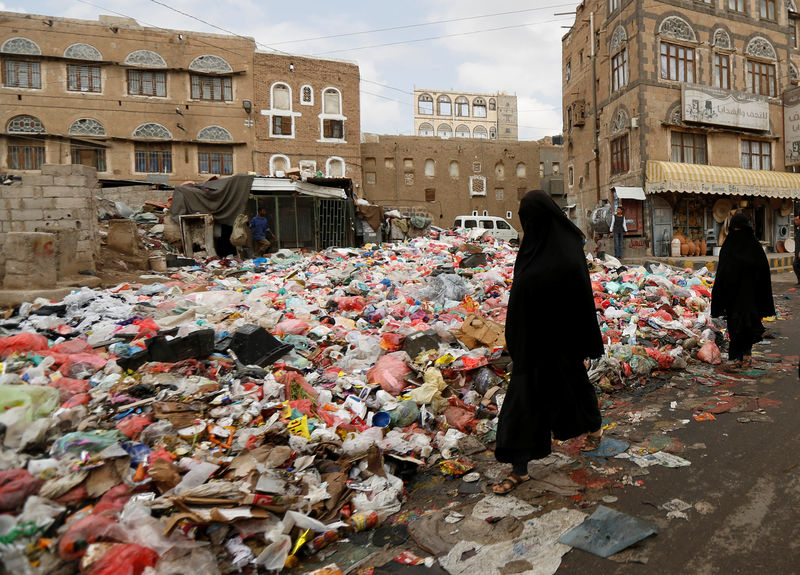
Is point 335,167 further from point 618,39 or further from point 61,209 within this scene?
point 61,209

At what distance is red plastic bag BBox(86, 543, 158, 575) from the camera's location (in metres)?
1.87

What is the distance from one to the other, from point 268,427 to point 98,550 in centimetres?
116

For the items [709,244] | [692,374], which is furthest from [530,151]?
[692,374]

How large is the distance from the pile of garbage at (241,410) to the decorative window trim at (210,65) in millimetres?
21082

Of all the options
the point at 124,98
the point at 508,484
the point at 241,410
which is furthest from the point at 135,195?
the point at 508,484

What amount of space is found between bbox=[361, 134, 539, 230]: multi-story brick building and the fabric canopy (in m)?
16.4

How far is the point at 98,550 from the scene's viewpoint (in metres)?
1.93

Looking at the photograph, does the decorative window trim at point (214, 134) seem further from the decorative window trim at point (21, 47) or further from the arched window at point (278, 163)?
the decorative window trim at point (21, 47)

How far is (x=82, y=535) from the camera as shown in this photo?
197cm

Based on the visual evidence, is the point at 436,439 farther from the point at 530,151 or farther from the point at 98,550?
the point at 530,151

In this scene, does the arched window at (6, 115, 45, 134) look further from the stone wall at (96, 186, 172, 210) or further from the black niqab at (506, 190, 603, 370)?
the black niqab at (506, 190, 603, 370)

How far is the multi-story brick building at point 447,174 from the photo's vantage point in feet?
97.7

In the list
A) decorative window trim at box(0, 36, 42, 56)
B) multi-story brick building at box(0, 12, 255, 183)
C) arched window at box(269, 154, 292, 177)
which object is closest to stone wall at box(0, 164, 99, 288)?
multi-story brick building at box(0, 12, 255, 183)

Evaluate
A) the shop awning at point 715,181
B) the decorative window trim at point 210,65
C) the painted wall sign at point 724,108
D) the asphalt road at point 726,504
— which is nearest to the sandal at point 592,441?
the asphalt road at point 726,504
